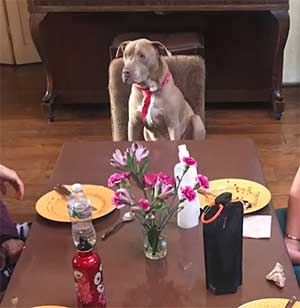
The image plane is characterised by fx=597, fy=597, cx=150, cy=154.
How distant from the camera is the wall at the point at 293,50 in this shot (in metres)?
3.82

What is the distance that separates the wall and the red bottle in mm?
3083

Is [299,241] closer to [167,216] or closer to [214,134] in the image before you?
[167,216]

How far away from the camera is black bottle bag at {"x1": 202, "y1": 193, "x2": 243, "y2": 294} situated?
1.09 metres

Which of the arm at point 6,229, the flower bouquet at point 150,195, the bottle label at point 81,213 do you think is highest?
the bottle label at point 81,213

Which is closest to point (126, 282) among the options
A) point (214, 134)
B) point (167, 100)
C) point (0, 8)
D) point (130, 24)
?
point (167, 100)

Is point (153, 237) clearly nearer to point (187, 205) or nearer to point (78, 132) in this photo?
point (187, 205)

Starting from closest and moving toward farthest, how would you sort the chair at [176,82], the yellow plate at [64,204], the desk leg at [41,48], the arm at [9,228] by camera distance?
1. the yellow plate at [64,204]
2. the arm at [9,228]
3. the chair at [176,82]
4. the desk leg at [41,48]

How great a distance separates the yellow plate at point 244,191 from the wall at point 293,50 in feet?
8.37

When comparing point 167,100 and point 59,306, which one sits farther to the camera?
point 167,100

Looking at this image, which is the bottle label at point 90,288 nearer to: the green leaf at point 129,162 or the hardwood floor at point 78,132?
the green leaf at point 129,162

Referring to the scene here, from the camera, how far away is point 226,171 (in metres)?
1.61

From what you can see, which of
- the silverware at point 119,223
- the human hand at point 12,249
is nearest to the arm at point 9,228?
the human hand at point 12,249

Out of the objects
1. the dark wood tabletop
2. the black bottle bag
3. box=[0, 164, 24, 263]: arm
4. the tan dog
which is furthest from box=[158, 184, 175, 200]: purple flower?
the dark wood tabletop

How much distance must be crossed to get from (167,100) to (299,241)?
875mm
